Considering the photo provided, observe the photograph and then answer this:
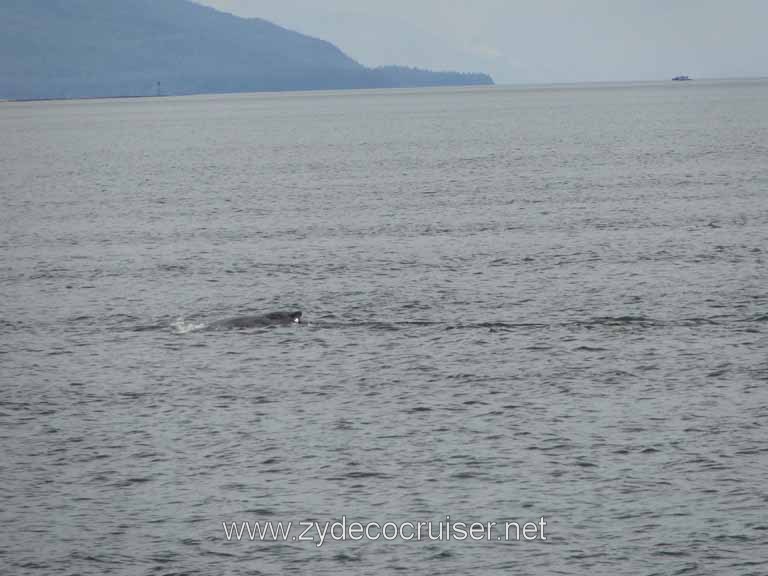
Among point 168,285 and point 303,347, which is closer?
point 303,347

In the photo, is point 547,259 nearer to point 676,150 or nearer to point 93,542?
point 93,542

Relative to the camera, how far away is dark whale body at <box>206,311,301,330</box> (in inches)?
1741

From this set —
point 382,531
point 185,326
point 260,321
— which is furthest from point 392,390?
point 185,326

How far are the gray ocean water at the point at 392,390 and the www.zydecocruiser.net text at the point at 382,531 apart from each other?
0.29 m

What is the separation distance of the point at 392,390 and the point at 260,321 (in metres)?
11.0

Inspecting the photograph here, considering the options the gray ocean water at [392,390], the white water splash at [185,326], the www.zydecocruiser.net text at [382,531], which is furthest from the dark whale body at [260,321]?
the www.zydecocruiser.net text at [382,531]

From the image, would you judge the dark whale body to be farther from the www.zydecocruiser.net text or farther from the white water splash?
the www.zydecocruiser.net text

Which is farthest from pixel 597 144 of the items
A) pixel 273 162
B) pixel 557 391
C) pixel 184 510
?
pixel 184 510

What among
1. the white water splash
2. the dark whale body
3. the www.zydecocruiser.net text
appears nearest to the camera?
the www.zydecocruiser.net text

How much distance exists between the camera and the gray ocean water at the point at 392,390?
80.8 ft

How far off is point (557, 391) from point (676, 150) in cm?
10361

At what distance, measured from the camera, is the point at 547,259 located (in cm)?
5697

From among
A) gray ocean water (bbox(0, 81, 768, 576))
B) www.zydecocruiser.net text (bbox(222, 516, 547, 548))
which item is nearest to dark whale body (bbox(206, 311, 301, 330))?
gray ocean water (bbox(0, 81, 768, 576))

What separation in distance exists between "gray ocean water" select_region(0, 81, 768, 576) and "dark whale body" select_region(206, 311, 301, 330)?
76 centimetres
